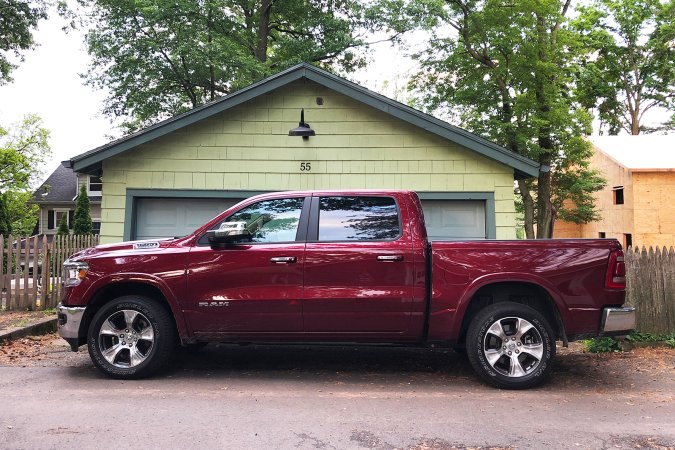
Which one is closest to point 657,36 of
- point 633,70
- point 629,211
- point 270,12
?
point 633,70

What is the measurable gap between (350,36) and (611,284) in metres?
17.9

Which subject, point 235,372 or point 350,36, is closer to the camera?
point 235,372

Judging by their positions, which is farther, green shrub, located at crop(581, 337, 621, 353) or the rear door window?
green shrub, located at crop(581, 337, 621, 353)

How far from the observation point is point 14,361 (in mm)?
5965

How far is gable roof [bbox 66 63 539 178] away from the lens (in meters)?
8.60

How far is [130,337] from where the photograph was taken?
507 centimetres

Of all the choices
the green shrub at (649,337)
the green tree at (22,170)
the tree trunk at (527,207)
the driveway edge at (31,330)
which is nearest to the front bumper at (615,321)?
the green shrub at (649,337)

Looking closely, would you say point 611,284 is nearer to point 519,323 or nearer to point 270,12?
point 519,323

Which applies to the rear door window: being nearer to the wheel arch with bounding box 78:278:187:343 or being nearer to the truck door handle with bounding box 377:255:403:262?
the truck door handle with bounding box 377:255:403:262

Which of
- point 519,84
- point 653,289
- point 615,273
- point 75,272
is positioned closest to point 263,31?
point 519,84

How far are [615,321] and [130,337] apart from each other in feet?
16.0

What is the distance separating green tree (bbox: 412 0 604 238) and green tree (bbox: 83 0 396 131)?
3.72m

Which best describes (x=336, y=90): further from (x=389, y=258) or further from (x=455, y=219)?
(x=389, y=258)

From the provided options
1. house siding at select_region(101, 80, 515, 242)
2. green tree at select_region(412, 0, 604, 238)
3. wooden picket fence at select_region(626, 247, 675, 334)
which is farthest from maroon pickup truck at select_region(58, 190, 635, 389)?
green tree at select_region(412, 0, 604, 238)
